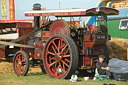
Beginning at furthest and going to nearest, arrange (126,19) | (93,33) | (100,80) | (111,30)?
(111,30), (126,19), (93,33), (100,80)

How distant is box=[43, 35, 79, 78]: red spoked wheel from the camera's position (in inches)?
323

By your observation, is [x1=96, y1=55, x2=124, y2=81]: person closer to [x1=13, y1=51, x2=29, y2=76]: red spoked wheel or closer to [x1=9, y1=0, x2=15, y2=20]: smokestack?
[x1=13, y1=51, x2=29, y2=76]: red spoked wheel

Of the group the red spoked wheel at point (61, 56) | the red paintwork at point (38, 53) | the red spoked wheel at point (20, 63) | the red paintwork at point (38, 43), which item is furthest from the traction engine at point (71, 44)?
the red paintwork at point (38, 53)

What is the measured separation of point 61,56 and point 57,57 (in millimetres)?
144

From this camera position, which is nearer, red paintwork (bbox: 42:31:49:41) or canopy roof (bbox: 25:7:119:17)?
canopy roof (bbox: 25:7:119:17)

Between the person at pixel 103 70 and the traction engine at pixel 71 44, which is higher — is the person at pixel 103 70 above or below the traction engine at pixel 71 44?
below

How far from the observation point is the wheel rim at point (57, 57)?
8.60 m

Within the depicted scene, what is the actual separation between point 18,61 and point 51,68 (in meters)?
1.83

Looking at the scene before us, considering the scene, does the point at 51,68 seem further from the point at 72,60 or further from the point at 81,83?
the point at 81,83

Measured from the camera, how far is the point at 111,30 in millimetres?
21141

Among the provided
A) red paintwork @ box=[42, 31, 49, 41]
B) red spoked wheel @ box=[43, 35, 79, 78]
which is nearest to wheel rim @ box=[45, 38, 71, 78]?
red spoked wheel @ box=[43, 35, 79, 78]

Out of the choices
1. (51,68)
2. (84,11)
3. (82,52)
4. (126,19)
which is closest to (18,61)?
(51,68)

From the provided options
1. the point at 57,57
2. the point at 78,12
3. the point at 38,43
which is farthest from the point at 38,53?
the point at 78,12

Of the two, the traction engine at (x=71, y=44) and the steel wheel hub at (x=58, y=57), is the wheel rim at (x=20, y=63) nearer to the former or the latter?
the traction engine at (x=71, y=44)
